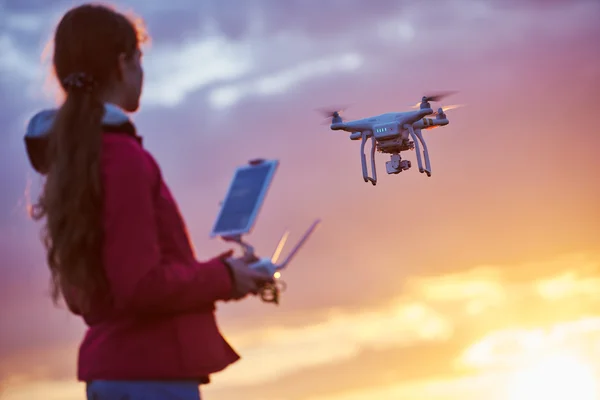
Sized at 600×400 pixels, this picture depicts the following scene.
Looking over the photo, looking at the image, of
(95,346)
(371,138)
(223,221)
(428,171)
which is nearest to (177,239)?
(223,221)

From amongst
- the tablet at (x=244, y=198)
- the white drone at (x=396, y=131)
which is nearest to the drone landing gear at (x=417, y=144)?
the white drone at (x=396, y=131)

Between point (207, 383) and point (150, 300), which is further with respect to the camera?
point (207, 383)

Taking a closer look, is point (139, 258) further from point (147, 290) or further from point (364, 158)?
point (364, 158)

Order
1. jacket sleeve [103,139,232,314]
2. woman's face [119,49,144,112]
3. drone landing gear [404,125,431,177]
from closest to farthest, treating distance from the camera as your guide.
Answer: jacket sleeve [103,139,232,314] → woman's face [119,49,144,112] → drone landing gear [404,125,431,177]

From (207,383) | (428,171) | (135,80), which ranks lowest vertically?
(207,383)

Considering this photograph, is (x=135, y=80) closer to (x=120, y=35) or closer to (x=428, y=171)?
(x=120, y=35)

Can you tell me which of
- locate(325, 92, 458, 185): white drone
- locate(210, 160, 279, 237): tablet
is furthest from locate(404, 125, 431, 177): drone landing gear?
locate(210, 160, 279, 237): tablet

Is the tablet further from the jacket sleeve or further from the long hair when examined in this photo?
the long hair
